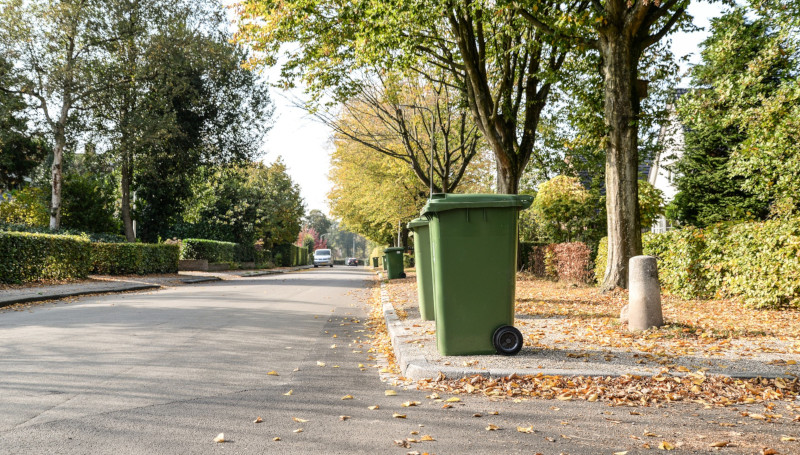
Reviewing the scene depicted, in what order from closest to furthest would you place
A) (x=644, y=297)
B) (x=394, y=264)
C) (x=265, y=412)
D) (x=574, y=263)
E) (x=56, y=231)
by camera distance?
(x=265, y=412), (x=644, y=297), (x=574, y=263), (x=56, y=231), (x=394, y=264)

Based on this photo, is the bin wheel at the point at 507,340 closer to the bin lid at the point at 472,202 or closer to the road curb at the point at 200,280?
the bin lid at the point at 472,202

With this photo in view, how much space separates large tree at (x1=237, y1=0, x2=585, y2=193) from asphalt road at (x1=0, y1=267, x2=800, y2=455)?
7899 mm

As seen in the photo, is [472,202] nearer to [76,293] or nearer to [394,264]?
[76,293]

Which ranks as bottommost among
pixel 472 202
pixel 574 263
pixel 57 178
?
pixel 574 263

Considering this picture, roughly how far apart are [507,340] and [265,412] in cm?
Result: 276

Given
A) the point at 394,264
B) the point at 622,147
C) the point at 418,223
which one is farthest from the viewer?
the point at 394,264

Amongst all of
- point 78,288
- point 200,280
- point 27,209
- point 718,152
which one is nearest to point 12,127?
point 27,209

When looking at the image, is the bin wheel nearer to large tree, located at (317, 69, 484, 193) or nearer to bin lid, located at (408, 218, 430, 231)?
bin lid, located at (408, 218, 430, 231)

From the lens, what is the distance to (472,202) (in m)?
6.09

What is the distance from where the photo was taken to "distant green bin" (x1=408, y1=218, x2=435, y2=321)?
8859 mm

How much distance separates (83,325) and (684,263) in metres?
11.5

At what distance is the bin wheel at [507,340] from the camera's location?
609 cm

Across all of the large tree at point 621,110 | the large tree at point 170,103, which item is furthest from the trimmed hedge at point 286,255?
the large tree at point 621,110

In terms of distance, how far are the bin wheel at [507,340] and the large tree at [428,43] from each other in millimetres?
7535
